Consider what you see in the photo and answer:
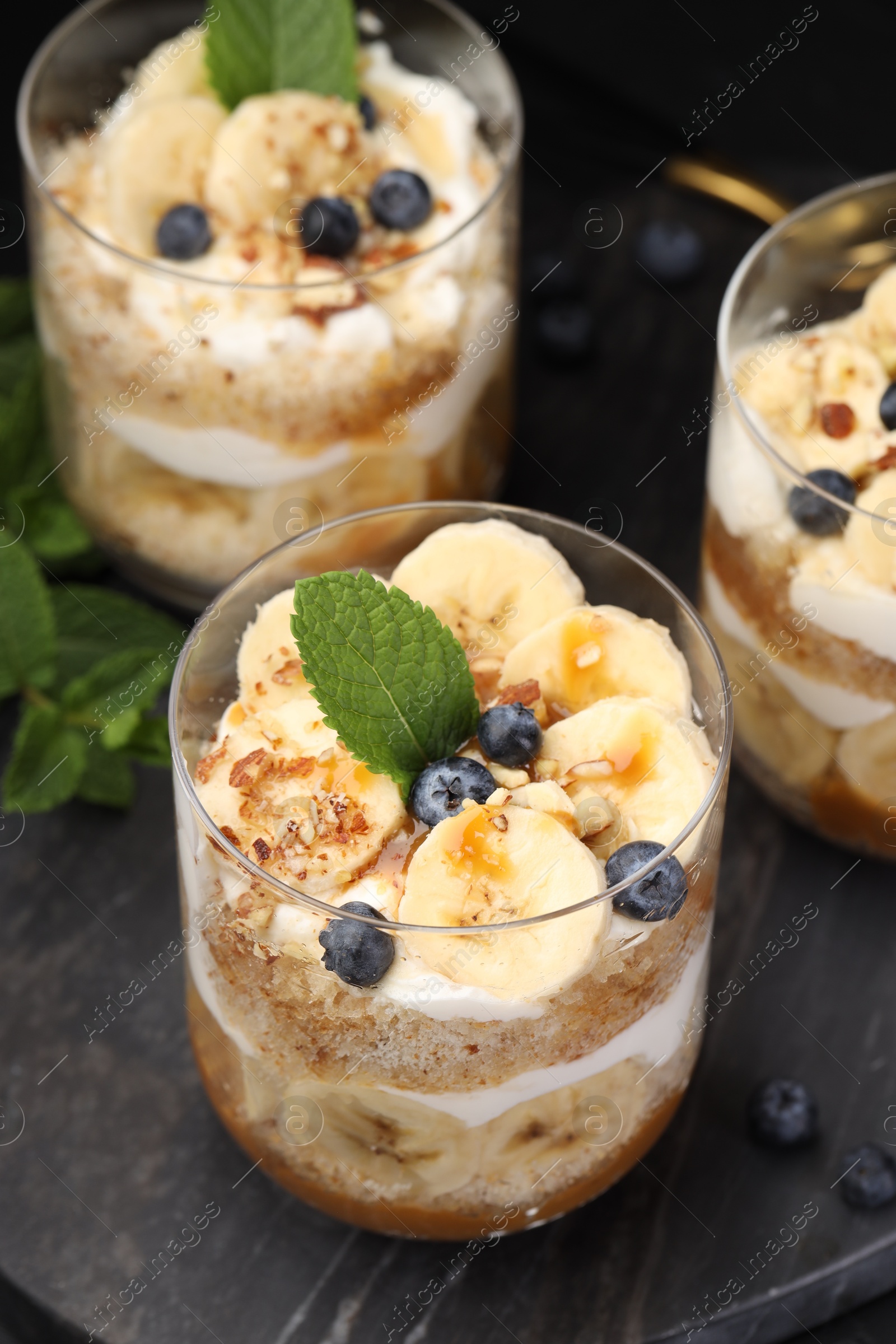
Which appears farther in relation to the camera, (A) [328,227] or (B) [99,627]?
(B) [99,627]

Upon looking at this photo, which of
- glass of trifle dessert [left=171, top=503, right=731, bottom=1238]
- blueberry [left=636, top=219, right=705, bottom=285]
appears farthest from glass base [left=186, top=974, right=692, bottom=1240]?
blueberry [left=636, top=219, right=705, bottom=285]

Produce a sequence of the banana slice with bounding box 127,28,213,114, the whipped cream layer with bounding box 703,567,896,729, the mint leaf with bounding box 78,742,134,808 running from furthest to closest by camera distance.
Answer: the banana slice with bounding box 127,28,213,114
the mint leaf with bounding box 78,742,134,808
the whipped cream layer with bounding box 703,567,896,729

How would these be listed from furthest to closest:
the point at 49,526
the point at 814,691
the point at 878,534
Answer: the point at 49,526
the point at 814,691
the point at 878,534

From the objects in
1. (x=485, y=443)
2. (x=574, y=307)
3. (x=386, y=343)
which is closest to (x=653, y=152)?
(x=574, y=307)

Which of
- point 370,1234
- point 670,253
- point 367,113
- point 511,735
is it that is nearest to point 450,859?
point 511,735

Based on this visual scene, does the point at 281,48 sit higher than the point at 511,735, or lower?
higher

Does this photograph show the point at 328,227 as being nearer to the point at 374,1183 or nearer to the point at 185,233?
the point at 185,233

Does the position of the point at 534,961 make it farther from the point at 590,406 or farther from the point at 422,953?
the point at 590,406

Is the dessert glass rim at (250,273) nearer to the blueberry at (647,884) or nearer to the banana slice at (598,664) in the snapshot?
the banana slice at (598,664)

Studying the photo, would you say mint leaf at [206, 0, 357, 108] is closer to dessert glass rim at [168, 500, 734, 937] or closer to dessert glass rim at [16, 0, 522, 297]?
dessert glass rim at [16, 0, 522, 297]
